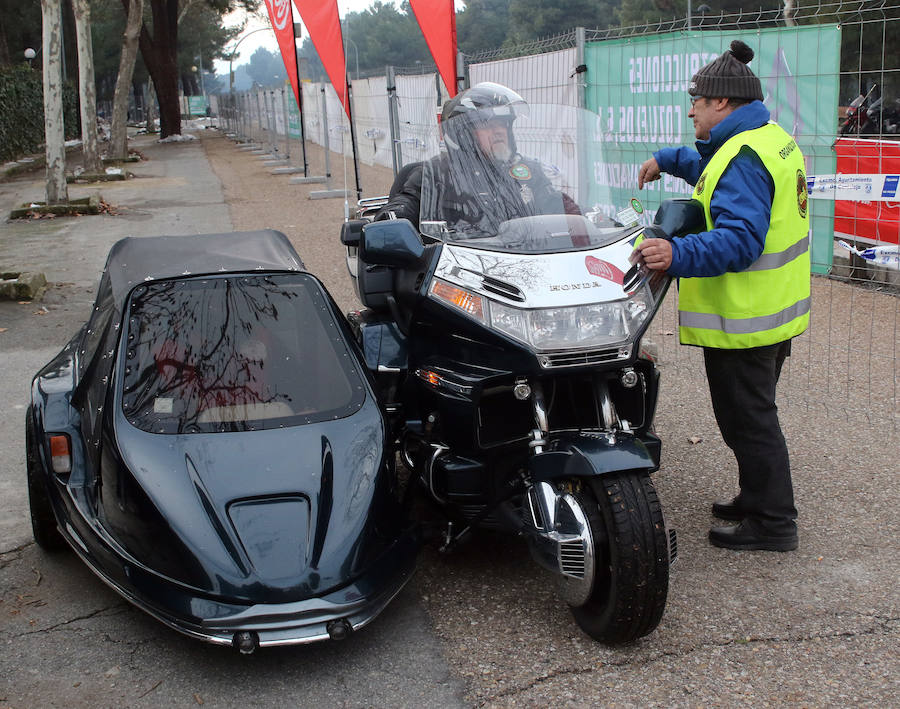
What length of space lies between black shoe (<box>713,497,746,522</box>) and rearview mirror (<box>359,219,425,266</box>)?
1.83 meters

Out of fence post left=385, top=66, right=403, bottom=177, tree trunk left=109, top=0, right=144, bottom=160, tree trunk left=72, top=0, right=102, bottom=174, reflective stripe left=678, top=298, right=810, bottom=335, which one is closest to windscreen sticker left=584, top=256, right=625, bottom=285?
reflective stripe left=678, top=298, right=810, bottom=335

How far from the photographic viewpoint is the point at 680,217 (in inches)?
155

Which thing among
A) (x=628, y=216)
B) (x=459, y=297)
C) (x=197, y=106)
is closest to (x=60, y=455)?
Answer: (x=459, y=297)

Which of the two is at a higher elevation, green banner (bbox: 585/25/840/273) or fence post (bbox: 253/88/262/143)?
fence post (bbox: 253/88/262/143)

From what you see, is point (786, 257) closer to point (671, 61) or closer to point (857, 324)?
point (857, 324)

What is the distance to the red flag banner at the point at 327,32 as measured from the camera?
13.8 metres

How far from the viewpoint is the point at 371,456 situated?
148 inches

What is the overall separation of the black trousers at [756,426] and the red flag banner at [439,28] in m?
7.33

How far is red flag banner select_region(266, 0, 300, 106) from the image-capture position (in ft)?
55.7

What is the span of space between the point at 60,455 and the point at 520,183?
219cm

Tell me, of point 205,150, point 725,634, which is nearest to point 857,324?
point 725,634

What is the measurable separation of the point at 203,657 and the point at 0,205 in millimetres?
16826

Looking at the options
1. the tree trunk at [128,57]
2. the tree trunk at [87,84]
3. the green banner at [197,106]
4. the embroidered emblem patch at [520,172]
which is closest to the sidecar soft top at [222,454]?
the embroidered emblem patch at [520,172]

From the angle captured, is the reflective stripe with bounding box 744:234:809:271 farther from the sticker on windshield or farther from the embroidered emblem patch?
the embroidered emblem patch
